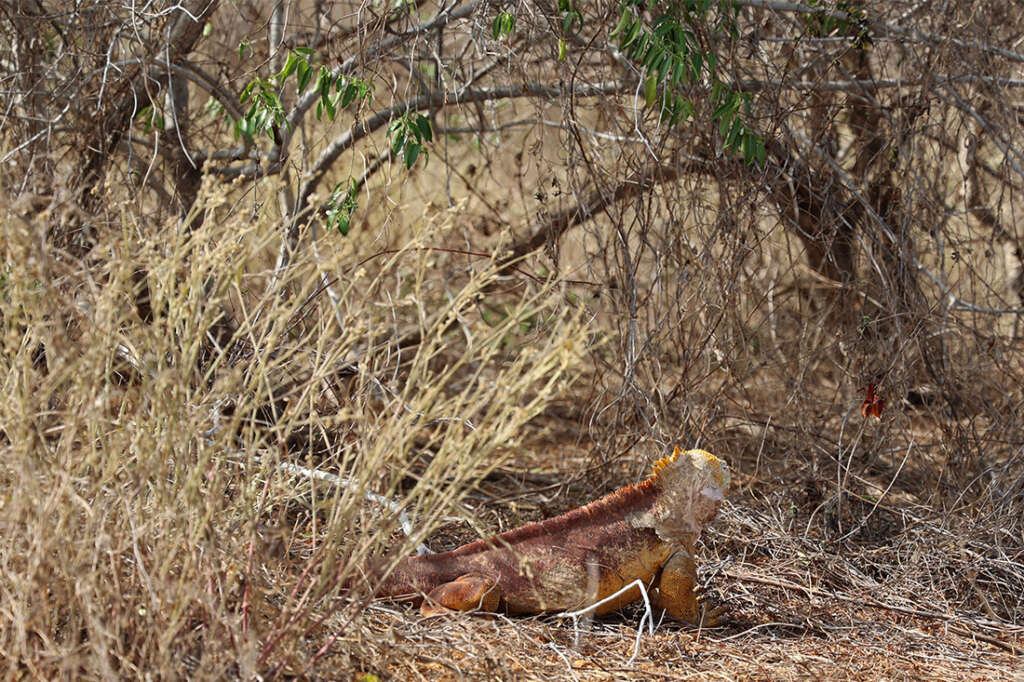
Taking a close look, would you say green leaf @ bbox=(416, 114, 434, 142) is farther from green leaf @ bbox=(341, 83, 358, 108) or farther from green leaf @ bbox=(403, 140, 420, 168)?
green leaf @ bbox=(341, 83, 358, 108)

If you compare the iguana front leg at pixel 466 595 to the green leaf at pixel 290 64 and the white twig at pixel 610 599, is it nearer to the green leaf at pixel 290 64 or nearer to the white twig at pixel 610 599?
the white twig at pixel 610 599

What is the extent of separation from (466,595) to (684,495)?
827 millimetres

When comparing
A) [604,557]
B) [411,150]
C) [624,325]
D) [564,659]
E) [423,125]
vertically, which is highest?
[423,125]

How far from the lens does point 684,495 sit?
Answer: 11.5 ft

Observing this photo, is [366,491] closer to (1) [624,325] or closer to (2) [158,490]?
(2) [158,490]

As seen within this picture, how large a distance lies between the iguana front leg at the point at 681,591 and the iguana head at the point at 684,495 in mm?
78

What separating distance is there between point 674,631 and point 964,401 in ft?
6.93

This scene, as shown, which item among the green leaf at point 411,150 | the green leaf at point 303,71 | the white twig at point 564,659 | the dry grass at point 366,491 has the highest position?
the green leaf at point 303,71

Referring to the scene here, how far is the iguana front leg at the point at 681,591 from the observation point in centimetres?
349

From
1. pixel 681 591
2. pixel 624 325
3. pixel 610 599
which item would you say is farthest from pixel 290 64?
pixel 681 591

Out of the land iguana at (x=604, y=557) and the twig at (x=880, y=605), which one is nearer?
the land iguana at (x=604, y=557)

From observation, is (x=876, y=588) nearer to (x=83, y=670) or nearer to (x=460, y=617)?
(x=460, y=617)

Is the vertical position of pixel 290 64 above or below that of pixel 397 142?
above

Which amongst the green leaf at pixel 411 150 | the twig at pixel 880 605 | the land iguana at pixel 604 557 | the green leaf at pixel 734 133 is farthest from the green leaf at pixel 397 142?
the twig at pixel 880 605
